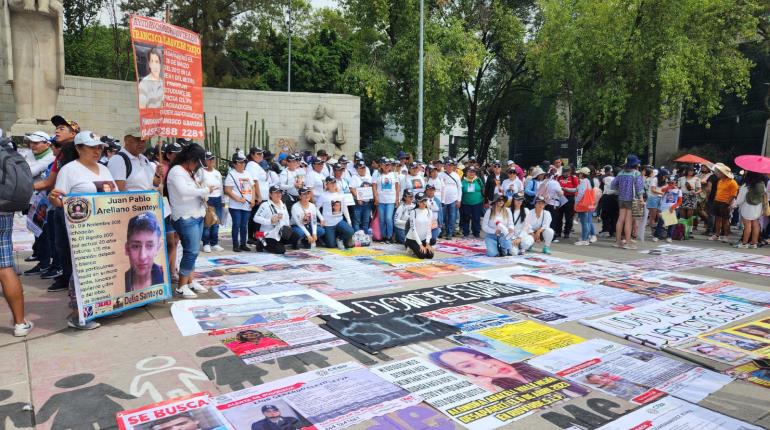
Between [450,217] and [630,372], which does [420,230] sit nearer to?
[450,217]

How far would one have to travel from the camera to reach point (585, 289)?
21.2ft

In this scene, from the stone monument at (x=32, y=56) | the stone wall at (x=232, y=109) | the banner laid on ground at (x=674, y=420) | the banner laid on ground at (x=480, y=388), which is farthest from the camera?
the stone wall at (x=232, y=109)

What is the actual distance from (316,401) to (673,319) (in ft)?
12.8

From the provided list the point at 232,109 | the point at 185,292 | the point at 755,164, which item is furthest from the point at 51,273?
the point at 232,109

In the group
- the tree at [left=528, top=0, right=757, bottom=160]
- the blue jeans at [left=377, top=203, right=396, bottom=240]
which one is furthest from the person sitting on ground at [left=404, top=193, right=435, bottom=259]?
the tree at [left=528, top=0, right=757, bottom=160]

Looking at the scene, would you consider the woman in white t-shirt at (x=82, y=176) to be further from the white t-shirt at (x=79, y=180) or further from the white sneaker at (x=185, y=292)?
the white sneaker at (x=185, y=292)

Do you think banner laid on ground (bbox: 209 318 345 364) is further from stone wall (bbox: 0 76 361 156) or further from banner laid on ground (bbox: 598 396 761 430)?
stone wall (bbox: 0 76 361 156)

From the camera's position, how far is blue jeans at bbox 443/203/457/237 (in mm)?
10781

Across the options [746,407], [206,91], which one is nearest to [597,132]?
[206,91]

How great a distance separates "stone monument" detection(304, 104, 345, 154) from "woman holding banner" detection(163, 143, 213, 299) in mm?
14325

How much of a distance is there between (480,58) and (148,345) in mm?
19364

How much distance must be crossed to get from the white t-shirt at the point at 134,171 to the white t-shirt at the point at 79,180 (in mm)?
712

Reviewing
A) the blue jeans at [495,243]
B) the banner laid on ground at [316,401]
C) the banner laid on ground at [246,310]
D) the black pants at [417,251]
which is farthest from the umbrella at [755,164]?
the banner laid on ground at [316,401]

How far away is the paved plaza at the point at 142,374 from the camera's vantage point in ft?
9.84
